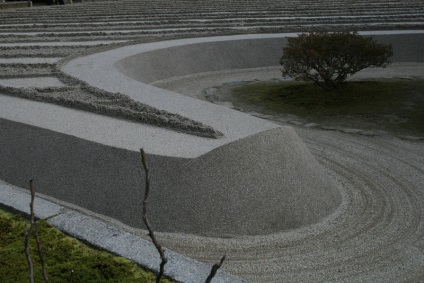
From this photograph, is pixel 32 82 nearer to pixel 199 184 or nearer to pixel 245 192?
pixel 199 184

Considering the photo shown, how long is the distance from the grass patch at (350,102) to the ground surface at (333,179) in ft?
2.32

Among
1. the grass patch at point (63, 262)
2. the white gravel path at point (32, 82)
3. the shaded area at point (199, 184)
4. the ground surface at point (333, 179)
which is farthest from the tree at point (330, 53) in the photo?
the grass patch at point (63, 262)

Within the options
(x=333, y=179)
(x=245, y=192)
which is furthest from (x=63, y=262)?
(x=333, y=179)

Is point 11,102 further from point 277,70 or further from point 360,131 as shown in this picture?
point 277,70

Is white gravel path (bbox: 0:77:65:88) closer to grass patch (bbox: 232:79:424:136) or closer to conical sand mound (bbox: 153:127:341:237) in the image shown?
grass patch (bbox: 232:79:424:136)

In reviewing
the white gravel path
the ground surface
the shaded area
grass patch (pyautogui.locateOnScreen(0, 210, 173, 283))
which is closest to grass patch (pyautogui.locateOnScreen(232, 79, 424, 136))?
the ground surface

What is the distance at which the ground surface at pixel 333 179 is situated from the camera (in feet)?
14.1

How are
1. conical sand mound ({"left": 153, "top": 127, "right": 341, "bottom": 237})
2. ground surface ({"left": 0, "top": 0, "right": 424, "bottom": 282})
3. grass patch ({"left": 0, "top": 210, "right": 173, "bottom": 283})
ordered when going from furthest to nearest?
conical sand mound ({"left": 153, "top": 127, "right": 341, "bottom": 237})
ground surface ({"left": 0, "top": 0, "right": 424, "bottom": 282})
grass patch ({"left": 0, "top": 210, "right": 173, "bottom": 283})

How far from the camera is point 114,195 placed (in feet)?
15.5

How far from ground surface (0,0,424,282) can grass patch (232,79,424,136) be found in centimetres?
71

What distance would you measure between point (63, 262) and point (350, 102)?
23.4 ft

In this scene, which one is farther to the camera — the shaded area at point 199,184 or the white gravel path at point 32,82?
the white gravel path at point 32,82

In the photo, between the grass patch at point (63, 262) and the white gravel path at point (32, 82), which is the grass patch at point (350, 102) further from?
the grass patch at point (63, 262)

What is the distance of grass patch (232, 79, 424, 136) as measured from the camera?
838cm
